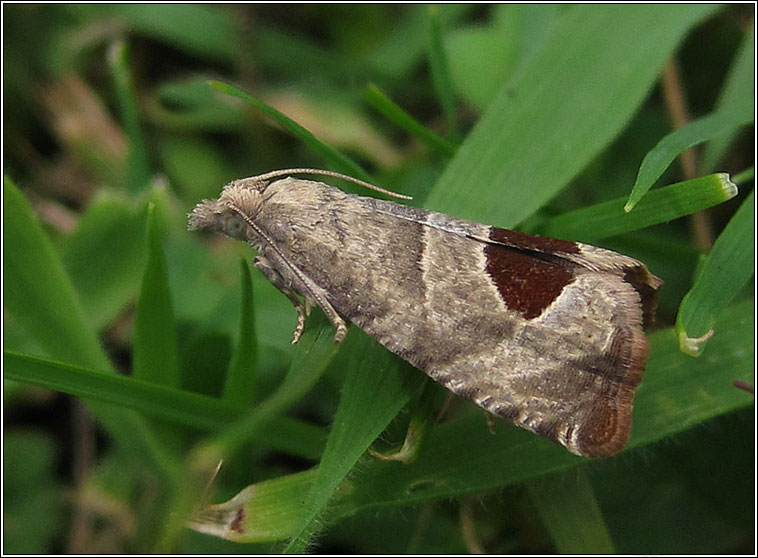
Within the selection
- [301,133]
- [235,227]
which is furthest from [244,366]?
[301,133]

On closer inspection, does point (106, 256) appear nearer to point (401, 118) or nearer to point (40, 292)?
point (40, 292)

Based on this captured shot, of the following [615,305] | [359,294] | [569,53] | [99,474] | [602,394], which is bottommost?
[99,474]

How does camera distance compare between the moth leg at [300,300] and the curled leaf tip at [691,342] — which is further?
the moth leg at [300,300]

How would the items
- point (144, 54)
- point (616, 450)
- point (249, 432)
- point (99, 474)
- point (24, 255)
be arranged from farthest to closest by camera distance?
point (144, 54), point (99, 474), point (24, 255), point (616, 450), point (249, 432)

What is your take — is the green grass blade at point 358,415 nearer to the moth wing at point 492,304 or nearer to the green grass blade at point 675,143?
the moth wing at point 492,304

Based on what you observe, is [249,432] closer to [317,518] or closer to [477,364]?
[317,518]

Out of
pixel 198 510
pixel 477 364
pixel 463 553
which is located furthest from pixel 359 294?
pixel 463 553

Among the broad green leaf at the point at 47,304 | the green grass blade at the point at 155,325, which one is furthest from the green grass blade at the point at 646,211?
the broad green leaf at the point at 47,304
